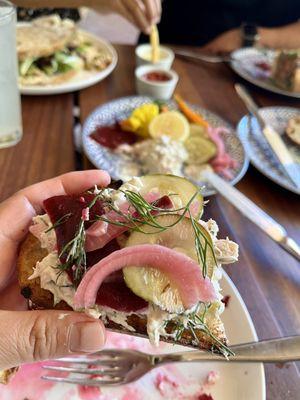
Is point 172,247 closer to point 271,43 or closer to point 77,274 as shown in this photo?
point 77,274

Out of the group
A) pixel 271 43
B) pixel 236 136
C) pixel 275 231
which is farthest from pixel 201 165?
pixel 271 43

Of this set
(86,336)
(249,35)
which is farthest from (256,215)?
(249,35)

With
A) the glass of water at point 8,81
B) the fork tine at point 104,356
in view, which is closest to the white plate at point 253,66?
the glass of water at point 8,81

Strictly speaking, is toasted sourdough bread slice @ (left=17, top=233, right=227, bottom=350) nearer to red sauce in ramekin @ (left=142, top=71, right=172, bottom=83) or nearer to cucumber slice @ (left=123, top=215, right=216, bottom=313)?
cucumber slice @ (left=123, top=215, right=216, bottom=313)

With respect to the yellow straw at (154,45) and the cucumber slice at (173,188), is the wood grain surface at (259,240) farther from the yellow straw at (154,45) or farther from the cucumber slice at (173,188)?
the cucumber slice at (173,188)

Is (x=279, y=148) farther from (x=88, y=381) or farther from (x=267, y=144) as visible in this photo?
(x=88, y=381)

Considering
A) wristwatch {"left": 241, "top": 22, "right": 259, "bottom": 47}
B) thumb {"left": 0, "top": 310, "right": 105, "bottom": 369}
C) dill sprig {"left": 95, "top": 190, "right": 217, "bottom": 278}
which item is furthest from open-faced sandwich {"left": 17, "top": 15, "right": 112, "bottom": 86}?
thumb {"left": 0, "top": 310, "right": 105, "bottom": 369}
